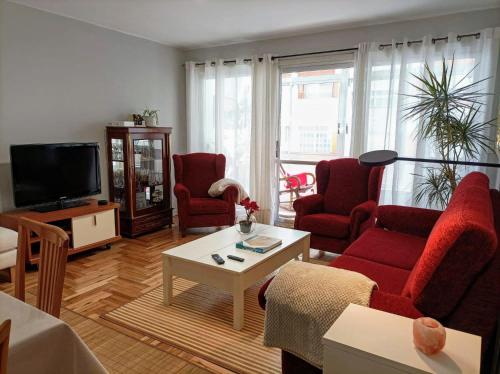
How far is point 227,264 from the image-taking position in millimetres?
2410

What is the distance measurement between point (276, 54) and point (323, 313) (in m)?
3.99

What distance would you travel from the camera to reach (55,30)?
3.74 meters

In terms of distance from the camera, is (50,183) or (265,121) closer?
(50,183)

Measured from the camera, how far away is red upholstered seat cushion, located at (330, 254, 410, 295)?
193cm

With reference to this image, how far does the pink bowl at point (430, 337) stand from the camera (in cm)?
96

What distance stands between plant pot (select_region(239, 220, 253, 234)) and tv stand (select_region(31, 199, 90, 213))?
5.94 feet

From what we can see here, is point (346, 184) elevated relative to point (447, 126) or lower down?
lower down

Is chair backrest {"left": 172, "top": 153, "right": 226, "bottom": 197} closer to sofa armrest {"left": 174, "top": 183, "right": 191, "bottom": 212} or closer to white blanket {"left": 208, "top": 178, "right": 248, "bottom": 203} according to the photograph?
white blanket {"left": 208, "top": 178, "right": 248, "bottom": 203}

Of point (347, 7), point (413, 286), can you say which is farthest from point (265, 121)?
point (413, 286)

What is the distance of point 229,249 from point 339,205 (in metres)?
1.50

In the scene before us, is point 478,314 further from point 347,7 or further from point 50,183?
point 50,183

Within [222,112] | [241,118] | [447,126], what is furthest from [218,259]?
[222,112]

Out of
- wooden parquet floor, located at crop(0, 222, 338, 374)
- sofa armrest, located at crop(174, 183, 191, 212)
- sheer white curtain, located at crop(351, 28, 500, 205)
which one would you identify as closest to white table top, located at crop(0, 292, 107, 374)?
wooden parquet floor, located at crop(0, 222, 338, 374)

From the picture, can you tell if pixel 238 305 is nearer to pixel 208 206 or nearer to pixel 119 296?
pixel 119 296
